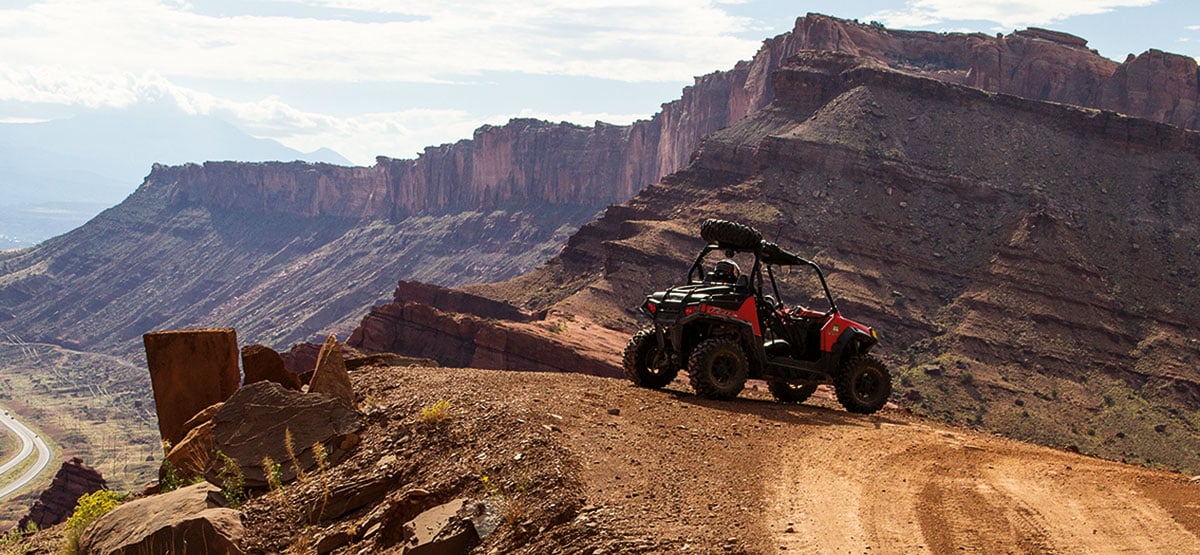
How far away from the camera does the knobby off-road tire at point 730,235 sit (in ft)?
52.9

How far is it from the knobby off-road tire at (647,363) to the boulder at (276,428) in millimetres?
5243

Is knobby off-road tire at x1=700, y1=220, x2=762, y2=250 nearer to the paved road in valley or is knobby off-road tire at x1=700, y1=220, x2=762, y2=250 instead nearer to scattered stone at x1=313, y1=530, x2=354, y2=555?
scattered stone at x1=313, y1=530, x2=354, y2=555

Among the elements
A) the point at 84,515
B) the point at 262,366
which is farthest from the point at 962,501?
the point at 262,366

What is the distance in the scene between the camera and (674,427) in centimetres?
1259

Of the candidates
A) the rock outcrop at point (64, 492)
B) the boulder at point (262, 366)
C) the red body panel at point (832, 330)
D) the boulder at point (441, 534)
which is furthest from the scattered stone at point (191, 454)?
the rock outcrop at point (64, 492)

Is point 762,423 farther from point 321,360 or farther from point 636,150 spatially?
point 636,150

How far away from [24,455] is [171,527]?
103295 mm

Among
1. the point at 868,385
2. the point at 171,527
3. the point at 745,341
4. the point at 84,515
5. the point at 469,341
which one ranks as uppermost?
the point at 745,341

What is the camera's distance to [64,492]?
4181 centimetres

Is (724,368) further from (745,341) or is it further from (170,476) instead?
(170,476)

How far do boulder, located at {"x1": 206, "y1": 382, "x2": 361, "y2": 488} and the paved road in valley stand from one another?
76438mm

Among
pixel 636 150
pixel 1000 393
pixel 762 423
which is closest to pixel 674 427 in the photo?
pixel 762 423

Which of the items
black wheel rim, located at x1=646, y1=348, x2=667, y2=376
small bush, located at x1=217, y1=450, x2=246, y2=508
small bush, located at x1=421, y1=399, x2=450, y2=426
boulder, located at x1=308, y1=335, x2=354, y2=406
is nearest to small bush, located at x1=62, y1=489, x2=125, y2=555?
small bush, located at x1=217, y1=450, x2=246, y2=508

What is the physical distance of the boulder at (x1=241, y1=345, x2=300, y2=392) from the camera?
14.7 metres
